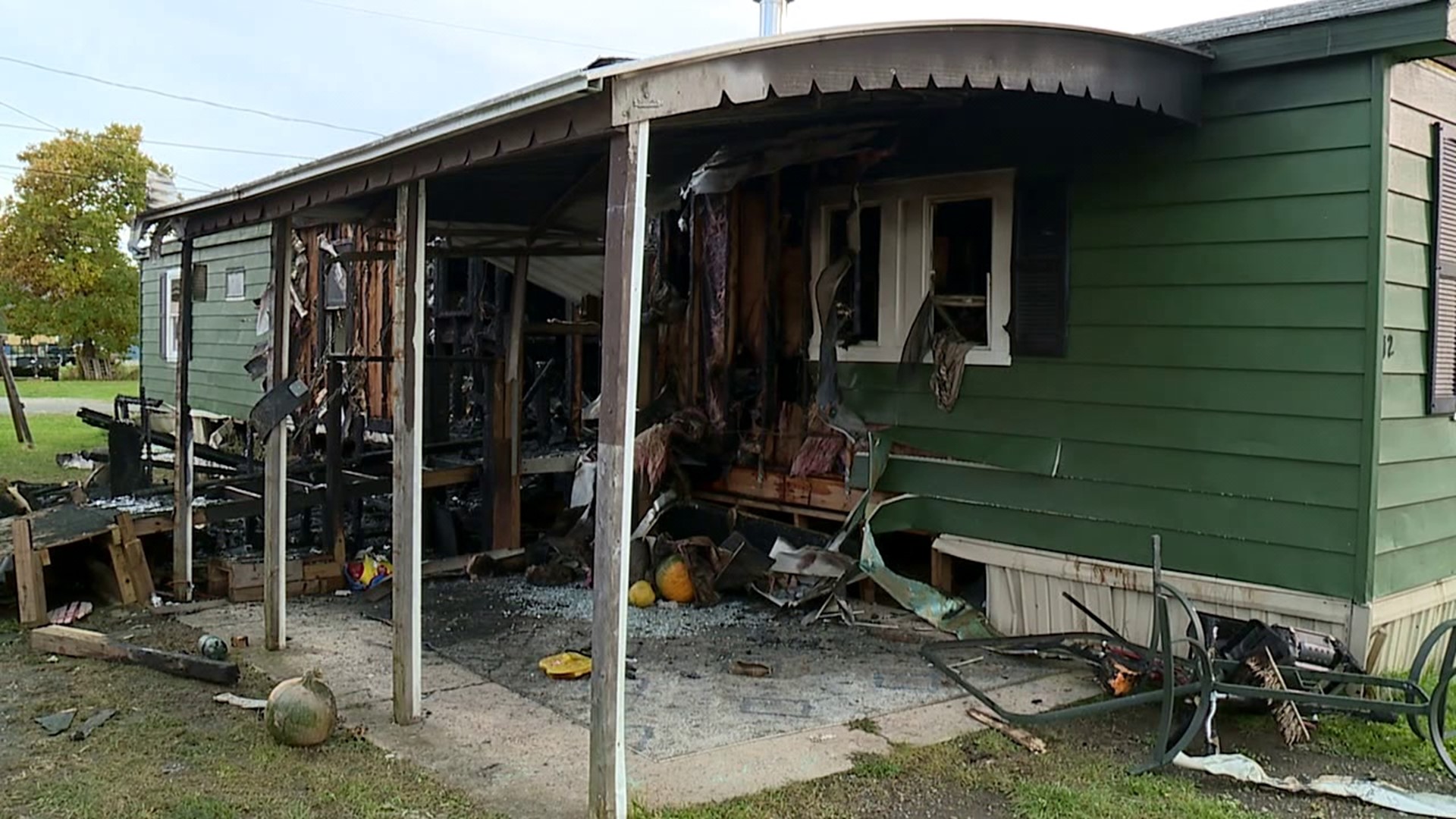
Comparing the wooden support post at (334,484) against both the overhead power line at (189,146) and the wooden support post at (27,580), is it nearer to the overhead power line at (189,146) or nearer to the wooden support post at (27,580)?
the wooden support post at (27,580)

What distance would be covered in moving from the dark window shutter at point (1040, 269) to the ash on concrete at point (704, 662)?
158cm

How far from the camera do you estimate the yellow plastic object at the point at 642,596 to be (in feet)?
21.4

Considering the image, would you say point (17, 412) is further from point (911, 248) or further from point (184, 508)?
point (911, 248)

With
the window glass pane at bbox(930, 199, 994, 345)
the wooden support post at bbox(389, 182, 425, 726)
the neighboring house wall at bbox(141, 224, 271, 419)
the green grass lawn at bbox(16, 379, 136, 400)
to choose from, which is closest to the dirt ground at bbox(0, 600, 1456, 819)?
the wooden support post at bbox(389, 182, 425, 726)

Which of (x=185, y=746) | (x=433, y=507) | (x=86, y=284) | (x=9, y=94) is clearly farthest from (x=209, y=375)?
(x=9, y=94)

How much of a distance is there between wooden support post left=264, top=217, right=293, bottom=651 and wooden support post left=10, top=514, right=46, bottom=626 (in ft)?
4.67

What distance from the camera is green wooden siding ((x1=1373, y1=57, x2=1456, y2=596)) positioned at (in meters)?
4.62

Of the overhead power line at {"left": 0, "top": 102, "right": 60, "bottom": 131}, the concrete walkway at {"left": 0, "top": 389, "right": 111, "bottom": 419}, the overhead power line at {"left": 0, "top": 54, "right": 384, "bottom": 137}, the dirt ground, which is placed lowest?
the dirt ground

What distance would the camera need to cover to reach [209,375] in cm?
1402

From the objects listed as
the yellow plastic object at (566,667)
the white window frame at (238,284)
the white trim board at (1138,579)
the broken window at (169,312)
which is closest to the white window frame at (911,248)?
the white trim board at (1138,579)

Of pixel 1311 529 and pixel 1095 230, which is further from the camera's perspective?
pixel 1095 230

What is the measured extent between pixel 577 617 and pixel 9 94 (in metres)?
29.0

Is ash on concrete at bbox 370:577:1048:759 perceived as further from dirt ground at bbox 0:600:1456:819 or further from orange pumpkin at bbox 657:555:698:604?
dirt ground at bbox 0:600:1456:819

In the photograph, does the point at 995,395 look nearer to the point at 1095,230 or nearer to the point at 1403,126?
the point at 1095,230
